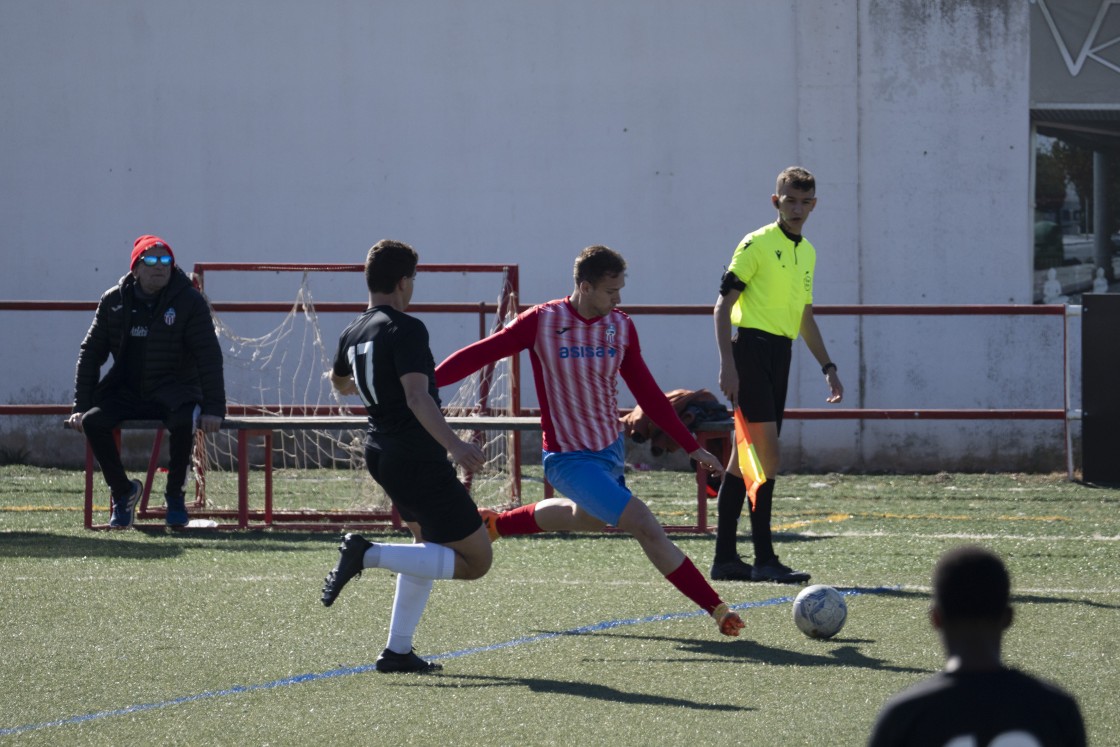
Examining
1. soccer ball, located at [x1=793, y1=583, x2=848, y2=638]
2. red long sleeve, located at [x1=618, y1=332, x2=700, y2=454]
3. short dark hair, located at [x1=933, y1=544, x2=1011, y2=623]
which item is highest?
red long sleeve, located at [x1=618, y1=332, x2=700, y2=454]

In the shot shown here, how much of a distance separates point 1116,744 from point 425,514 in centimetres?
246

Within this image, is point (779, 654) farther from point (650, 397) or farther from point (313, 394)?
point (313, 394)

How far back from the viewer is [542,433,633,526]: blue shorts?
617cm

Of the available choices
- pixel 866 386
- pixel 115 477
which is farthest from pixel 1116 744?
pixel 866 386

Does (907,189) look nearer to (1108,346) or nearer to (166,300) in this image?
(1108,346)

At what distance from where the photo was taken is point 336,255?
15.7m

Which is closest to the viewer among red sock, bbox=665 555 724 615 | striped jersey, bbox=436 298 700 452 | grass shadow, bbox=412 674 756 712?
grass shadow, bbox=412 674 756 712

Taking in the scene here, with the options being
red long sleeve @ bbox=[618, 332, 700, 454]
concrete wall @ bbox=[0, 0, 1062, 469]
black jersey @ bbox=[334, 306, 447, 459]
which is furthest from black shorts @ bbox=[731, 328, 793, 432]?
concrete wall @ bbox=[0, 0, 1062, 469]

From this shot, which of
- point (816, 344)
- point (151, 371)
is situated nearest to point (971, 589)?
point (816, 344)

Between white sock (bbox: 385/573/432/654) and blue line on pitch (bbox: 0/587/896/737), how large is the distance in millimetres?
163

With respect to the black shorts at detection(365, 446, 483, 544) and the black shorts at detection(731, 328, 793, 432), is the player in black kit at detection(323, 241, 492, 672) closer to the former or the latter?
the black shorts at detection(365, 446, 483, 544)

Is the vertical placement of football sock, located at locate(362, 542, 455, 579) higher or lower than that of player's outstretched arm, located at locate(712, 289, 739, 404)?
lower

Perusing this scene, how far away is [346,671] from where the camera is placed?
5727 millimetres

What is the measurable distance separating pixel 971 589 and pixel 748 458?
18.1ft
